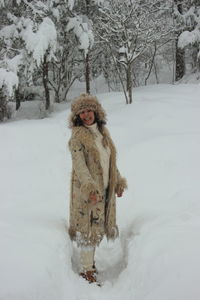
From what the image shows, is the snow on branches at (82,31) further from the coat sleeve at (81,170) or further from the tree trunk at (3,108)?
the coat sleeve at (81,170)

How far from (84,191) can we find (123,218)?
6.15 feet

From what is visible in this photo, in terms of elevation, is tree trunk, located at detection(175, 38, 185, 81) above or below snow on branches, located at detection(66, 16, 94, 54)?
below

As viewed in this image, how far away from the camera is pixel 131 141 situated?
881 cm

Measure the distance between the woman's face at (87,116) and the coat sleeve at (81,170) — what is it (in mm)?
239

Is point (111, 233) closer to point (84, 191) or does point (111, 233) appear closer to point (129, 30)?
point (84, 191)

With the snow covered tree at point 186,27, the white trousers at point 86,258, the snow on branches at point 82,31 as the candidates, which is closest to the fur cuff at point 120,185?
the white trousers at point 86,258

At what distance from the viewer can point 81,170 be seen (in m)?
3.79

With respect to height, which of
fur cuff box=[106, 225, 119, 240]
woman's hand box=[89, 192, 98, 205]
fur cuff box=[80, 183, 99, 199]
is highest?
fur cuff box=[80, 183, 99, 199]

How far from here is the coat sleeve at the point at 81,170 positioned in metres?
3.67

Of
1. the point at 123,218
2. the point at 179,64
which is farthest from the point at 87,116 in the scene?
the point at 179,64

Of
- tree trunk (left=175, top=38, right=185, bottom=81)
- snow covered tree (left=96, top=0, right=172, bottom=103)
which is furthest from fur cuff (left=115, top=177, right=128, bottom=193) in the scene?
tree trunk (left=175, top=38, right=185, bottom=81)

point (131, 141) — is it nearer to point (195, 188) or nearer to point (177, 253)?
point (195, 188)

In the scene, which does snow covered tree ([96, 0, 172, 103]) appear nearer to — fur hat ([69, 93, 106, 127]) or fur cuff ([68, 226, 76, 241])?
fur hat ([69, 93, 106, 127])

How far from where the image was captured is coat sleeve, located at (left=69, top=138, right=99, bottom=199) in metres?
3.67
